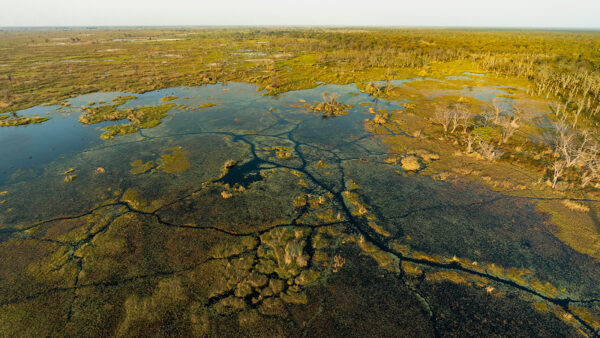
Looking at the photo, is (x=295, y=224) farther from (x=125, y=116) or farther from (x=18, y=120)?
(x=18, y=120)

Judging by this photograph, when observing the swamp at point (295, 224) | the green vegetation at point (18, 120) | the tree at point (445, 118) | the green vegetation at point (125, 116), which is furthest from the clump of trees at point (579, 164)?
the green vegetation at point (18, 120)

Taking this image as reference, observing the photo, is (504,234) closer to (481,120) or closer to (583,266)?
(583,266)

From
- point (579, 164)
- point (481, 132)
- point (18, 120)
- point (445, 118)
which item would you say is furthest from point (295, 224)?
point (18, 120)

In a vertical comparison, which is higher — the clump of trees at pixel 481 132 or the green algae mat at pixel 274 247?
the clump of trees at pixel 481 132

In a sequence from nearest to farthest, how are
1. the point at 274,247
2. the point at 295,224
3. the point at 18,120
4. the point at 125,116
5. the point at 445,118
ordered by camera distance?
the point at 274,247
the point at 295,224
the point at 445,118
the point at 18,120
the point at 125,116

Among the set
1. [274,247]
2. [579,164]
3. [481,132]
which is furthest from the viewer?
[481,132]

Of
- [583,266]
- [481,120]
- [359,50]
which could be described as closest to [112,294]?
[583,266]

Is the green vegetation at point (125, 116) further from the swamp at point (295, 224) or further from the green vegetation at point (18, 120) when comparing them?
the green vegetation at point (18, 120)

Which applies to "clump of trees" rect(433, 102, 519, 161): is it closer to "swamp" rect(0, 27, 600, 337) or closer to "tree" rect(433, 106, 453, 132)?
"tree" rect(433, 106, 453, 132)
